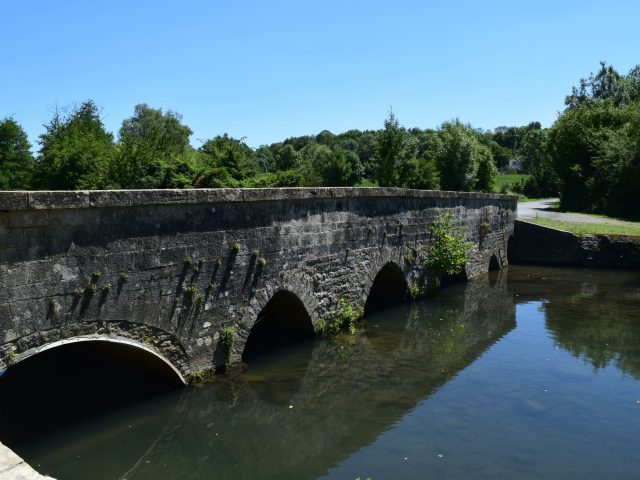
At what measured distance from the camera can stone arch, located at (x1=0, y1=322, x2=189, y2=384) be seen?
6.37 m

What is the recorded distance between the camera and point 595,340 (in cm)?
1224

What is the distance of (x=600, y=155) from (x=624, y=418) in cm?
3190

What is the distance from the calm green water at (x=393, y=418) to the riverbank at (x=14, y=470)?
243 centimetres

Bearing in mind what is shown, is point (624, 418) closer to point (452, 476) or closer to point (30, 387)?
point (452, 476)

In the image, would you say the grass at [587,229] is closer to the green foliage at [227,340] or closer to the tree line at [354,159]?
the tree line at [354,159]

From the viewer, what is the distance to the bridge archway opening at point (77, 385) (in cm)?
768

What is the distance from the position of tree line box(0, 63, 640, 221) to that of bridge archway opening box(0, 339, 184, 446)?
7.74 m

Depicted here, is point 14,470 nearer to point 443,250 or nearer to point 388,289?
point 388,289

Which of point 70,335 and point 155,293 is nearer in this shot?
point 70,335

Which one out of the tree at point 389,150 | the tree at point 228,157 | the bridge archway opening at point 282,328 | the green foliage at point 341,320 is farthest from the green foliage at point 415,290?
the tree at point 389,150

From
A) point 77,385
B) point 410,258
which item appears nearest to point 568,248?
point 410,258

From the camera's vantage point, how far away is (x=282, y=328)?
39.0 ft

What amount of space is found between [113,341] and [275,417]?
7.76 ft

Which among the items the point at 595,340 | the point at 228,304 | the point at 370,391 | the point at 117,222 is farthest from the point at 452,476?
the point at 595,340
